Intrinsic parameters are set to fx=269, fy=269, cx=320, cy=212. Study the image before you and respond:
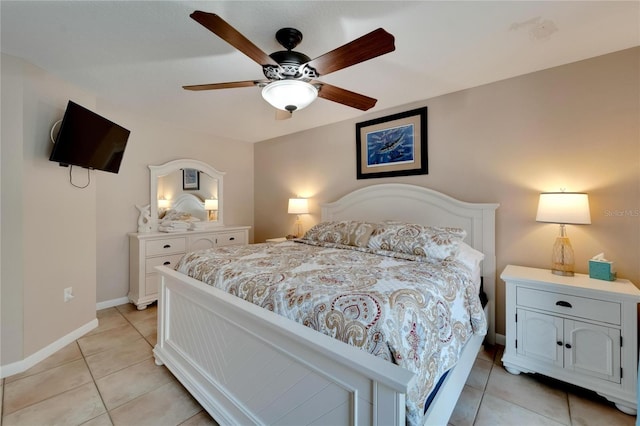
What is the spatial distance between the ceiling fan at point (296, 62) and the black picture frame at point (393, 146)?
124 cm

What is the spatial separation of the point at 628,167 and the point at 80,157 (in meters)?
4.31

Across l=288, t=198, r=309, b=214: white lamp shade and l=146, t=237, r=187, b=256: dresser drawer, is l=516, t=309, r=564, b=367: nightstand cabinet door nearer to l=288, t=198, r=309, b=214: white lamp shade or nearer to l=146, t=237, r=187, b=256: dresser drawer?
l=288, t=198, r=309, b=214: white lamp shade

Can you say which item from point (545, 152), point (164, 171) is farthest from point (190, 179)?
point (545, 152)

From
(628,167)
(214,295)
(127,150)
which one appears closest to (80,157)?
A: (127,150)

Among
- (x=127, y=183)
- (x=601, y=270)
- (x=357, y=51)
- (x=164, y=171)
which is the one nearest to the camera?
(x=357, y=51)

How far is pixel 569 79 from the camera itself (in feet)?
6.92

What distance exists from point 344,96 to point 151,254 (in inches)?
113

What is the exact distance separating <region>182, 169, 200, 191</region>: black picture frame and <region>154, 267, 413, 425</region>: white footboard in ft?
6.80

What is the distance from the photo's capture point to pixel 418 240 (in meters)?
2.18

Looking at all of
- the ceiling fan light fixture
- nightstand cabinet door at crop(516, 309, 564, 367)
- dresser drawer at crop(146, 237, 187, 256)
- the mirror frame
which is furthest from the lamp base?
the mirror frame

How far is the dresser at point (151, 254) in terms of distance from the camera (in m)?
3.14

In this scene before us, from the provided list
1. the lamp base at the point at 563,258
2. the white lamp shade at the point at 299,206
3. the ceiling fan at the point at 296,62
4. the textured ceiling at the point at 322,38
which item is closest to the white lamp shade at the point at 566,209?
the lamp base at the point at 563,258

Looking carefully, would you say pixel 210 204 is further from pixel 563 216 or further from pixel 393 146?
pixel 563 216

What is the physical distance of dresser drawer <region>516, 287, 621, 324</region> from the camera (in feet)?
5.53
